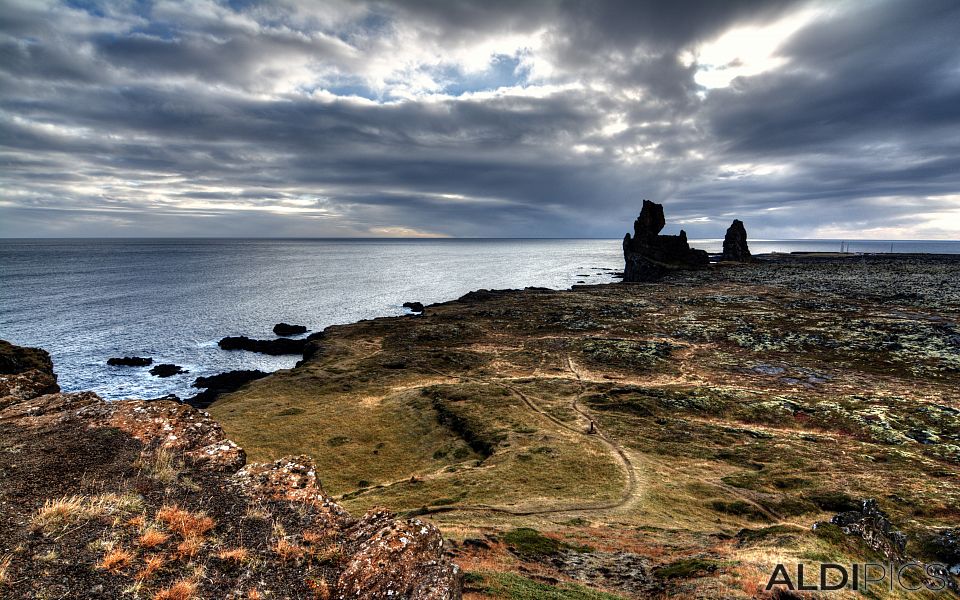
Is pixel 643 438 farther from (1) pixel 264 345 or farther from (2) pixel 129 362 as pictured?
(2) pixel 129 362

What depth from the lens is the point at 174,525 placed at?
12.0 metres

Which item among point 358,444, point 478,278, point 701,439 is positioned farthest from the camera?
point 478,278

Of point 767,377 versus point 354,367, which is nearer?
point 767,377

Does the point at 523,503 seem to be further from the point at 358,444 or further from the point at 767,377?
the point at 767,377

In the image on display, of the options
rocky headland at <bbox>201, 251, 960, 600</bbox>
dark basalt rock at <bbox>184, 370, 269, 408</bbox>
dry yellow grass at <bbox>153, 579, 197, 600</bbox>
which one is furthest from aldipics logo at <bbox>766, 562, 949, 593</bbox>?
dark basalt rock at <bbox>184, 370, 269, 408</bbox>

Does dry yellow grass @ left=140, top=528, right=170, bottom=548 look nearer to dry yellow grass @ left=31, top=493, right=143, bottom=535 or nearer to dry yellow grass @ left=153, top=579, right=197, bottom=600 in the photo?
dry yellow grass @ left=31, top=493, right=143, bottom=535

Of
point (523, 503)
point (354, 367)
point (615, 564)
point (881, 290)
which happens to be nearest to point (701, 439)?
point (523, 503)

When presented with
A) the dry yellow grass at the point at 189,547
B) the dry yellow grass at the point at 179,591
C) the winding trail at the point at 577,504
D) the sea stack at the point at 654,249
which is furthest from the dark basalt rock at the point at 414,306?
the dry yellow grass at the point at 179,591

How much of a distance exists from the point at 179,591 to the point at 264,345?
81968 millimetres

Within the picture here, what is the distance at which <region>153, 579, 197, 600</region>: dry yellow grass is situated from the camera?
32.0 feet

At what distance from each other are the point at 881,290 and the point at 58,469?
513ft

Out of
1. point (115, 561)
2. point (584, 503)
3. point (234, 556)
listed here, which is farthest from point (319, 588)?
point (584, 503)

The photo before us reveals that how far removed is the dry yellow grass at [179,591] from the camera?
976cm

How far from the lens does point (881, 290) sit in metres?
113
